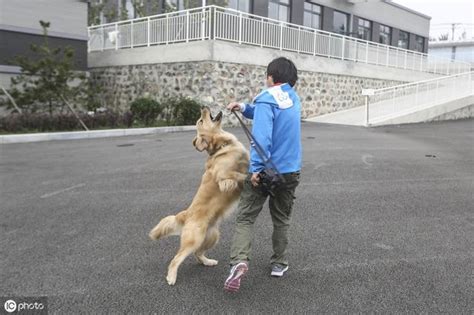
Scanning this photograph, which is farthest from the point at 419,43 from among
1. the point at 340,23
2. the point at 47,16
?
the point at 47,16

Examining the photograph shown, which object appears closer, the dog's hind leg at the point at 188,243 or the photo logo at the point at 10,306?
the photo logo at the point at 10,306

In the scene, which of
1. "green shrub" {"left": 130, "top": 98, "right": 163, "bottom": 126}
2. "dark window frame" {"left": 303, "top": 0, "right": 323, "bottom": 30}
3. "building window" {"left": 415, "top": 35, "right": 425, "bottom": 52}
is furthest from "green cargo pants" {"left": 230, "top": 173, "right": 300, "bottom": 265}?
"building window" {"left": 415, "top": 35, "right": 425, "bottom": 52}

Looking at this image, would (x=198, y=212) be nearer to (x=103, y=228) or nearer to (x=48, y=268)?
(x=48, y=268)

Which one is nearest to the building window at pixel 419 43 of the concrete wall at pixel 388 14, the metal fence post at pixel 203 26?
the concrete wall at pixel 388 14

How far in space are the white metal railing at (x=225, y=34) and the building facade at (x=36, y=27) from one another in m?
1.32

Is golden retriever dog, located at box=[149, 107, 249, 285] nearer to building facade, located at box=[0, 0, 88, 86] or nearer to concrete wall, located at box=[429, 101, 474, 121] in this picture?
building facade, located at box=[0, 0, 88, 86]

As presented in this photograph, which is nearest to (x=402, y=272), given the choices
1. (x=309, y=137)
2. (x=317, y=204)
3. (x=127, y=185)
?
(x=317, y=204)

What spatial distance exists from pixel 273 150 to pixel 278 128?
18cm

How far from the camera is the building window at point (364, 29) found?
30.8 metres

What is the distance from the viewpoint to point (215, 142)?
381 centimetres

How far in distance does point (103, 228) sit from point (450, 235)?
3.75 meters

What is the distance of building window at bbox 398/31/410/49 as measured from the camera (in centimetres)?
3481

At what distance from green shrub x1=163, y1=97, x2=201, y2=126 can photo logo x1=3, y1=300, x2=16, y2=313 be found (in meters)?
12.4

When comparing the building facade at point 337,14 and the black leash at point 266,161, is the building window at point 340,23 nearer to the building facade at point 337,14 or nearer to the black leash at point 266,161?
the building facade at point 337,14
